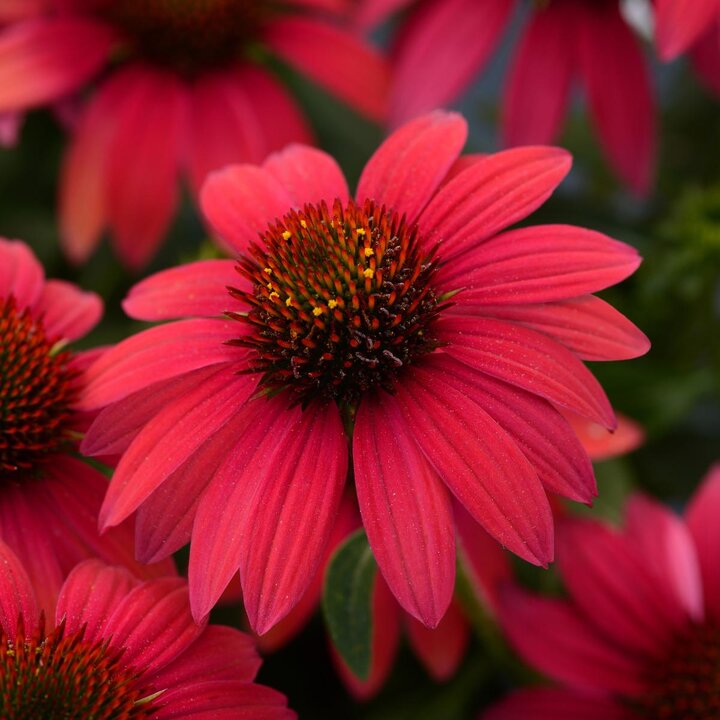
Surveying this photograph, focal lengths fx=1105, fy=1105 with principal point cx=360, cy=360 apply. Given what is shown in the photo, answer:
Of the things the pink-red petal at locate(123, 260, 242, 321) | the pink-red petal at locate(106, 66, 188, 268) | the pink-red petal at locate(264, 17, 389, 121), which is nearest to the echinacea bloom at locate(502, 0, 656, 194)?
the pink-red petal at locate(264, 17, 389, 121)

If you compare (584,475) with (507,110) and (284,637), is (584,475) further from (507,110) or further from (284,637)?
(507,110)

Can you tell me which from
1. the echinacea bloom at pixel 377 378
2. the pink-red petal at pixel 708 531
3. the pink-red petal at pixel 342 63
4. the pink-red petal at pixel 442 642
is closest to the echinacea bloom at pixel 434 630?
the pink-red petal at pixel 442 642

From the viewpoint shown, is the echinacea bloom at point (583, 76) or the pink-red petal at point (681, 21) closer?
the pink-red petal at point (681, 21)

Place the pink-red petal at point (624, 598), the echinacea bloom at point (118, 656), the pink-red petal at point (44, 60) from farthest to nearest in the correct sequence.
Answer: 1. the pink-red petal at point (44, 60)
2. the pink-red petal at point (624, 598)
3. the echinacea bloom at point (118, 656)

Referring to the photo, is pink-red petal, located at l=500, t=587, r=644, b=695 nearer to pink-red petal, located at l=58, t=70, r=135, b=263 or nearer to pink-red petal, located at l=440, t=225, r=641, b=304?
pink-red petal, located at l=440, t=225, r=641, b=304

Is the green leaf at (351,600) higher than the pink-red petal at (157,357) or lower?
lower

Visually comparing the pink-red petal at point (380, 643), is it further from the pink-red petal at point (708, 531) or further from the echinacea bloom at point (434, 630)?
the pink-red petal at point (708, 531)

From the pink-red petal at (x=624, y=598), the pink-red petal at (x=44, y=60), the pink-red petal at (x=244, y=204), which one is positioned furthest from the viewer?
the pink-red petal at (x=44, y=60)
